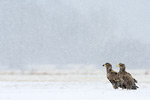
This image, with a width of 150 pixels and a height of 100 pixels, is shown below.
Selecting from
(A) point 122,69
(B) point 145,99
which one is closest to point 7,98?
(B) point 145,99

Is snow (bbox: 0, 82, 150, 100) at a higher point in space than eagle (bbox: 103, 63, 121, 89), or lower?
lower

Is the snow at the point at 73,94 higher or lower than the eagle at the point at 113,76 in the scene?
lower

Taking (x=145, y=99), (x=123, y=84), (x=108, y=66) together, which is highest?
(x=108, y=66)

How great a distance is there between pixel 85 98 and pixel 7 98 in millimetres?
2974

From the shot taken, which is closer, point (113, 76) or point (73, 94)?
point (73, 94)

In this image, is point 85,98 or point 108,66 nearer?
point 85,98

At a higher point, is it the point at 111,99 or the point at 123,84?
the point at 123,84

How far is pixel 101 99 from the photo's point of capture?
11.7 metres

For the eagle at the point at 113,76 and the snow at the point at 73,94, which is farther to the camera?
the eagle at the point at 113,76

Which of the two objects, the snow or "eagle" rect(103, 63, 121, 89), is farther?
"eagle" rect(103, 63, 121, 89)

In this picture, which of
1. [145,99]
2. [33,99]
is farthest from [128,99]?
[33,99]

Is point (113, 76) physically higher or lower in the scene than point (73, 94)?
higher

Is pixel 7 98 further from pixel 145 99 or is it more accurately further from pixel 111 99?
pixel 145 99

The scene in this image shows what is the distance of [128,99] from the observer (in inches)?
465
